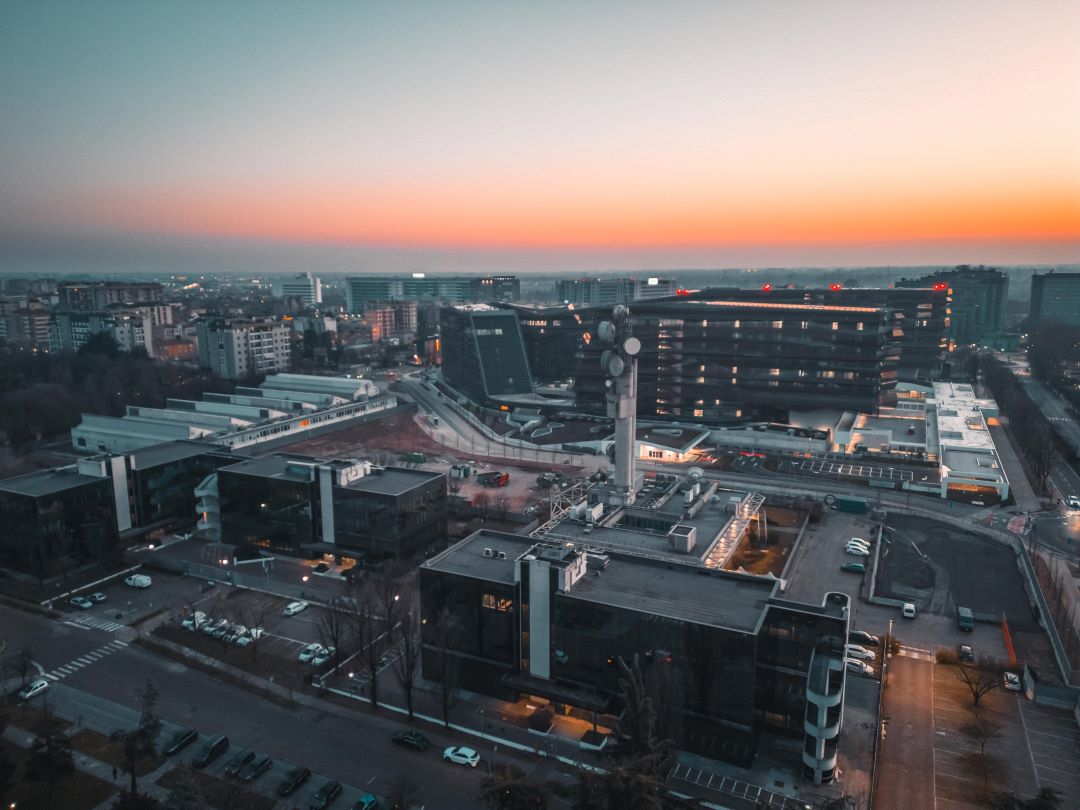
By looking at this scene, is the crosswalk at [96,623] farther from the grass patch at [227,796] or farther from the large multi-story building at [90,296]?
the large multi-story building at [90,296]

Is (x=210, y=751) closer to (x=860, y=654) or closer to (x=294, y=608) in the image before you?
(x=294, y=608)

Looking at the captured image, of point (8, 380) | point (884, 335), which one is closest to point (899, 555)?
point (884, 335)

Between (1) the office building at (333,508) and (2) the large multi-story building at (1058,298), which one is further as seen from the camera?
(2) the large multi-story building at (1058,298)

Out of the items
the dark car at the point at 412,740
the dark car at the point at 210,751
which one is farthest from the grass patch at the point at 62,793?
the dark car at the point at 412,740

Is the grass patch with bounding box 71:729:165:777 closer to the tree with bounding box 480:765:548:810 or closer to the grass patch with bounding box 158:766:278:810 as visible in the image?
the grass patch with bounding box 158:766:278:810

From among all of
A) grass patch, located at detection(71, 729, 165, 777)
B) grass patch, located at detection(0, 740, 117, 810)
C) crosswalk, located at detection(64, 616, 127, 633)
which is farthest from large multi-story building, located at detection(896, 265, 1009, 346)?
grass patch, located at detection(0, 740, 117, 810)

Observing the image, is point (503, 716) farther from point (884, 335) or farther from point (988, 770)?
point (884, 335)
